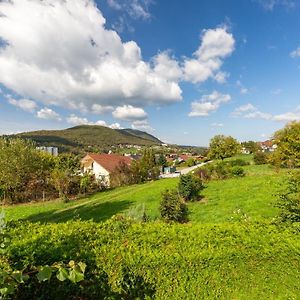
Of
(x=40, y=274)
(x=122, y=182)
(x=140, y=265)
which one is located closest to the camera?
(x=40, y=274)

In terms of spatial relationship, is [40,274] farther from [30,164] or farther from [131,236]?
[30,164]

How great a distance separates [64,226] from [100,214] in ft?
39.5

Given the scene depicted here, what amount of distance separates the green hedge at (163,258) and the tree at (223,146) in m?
40.4

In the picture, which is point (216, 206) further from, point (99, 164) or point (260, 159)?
point (99, 164)

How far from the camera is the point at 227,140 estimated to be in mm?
45906

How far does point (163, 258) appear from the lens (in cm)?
498

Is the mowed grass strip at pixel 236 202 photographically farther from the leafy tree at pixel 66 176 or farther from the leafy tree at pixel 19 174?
the leafy tree at pixel 19 174

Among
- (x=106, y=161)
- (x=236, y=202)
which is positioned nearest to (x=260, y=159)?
(x=106, y=161)

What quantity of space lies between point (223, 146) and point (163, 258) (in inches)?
1664

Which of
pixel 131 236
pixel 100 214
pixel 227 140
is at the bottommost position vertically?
pixel 100 214

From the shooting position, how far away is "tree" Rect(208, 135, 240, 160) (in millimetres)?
45438

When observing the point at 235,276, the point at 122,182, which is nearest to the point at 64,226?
the point at 235,276

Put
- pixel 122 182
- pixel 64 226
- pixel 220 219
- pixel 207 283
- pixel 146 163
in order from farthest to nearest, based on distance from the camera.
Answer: pixel 146 163 → pixel 122 182 → pixel 220 219 → pixel 64 226 → pixel 207 283

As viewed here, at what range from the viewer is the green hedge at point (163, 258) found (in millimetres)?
4508
